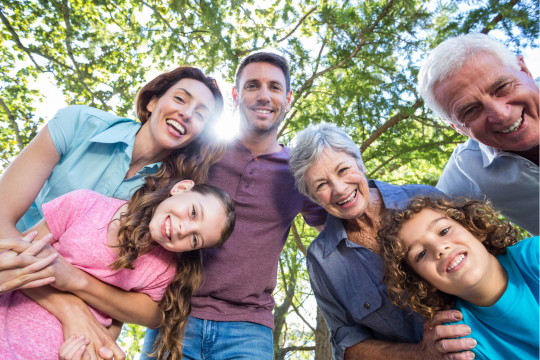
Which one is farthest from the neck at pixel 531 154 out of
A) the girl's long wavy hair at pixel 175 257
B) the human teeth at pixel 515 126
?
the girl's long wavy hair at pixel 175 257

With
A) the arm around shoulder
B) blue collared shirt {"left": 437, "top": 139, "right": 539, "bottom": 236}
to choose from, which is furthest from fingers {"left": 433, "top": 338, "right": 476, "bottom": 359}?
the arm around shoulder

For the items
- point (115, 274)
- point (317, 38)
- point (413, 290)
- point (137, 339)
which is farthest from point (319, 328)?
point (137, 339)

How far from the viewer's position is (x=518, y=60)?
73.1 inches

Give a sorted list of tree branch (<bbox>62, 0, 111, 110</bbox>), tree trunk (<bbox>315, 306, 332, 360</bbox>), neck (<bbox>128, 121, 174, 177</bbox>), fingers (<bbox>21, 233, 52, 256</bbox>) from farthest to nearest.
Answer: tree trunk (<bbox>315, 306, 332, 360</bbox>), tree branch (<bbox>62, 0, 111, 110</bbox>), neck (<bbox>128, 121, 174, 177</bbox>), fingers (<bbox>21, 233, 52, 256</bbox>)

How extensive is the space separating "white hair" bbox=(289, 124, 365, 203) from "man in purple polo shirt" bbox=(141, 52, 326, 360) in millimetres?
359

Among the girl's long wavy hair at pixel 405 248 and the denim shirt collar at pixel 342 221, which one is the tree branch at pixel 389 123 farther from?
the girl's long wavy hair at pixel 405 248

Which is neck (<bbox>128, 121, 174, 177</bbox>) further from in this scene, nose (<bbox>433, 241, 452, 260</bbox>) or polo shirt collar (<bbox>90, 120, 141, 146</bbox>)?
nose (<bbox>433, 241, 452, 260</bbox>)

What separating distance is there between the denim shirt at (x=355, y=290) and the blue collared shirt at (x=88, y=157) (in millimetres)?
1356

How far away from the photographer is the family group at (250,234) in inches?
61.2

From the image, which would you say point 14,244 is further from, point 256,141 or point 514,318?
point 514,318

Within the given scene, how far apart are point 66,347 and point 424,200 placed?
199cm

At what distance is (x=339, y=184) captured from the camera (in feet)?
6.54

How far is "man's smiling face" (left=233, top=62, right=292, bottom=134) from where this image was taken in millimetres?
2580

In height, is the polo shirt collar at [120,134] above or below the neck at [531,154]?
below
